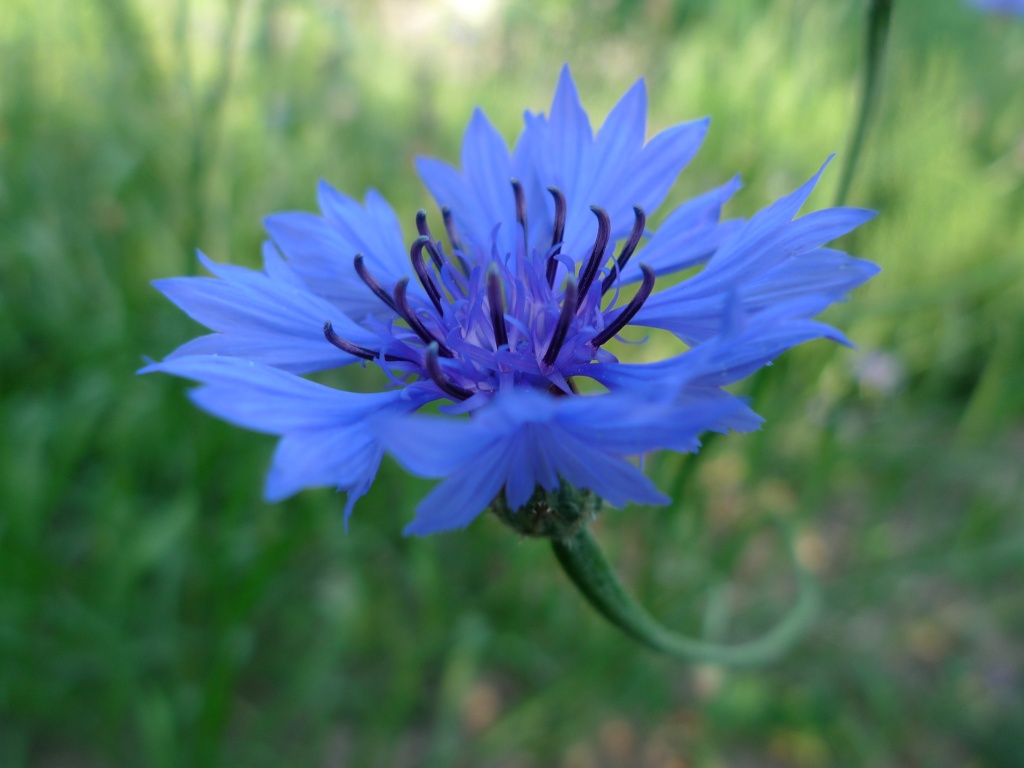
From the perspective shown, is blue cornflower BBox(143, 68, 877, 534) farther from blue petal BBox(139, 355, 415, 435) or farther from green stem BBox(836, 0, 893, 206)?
green stem BBox(836, 0, 893, 206)

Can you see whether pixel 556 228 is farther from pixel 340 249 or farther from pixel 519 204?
pixel 340 249

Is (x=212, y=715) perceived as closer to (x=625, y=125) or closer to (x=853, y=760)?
(x=625, y=125)

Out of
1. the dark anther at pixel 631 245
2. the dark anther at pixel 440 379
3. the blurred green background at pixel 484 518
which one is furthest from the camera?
the blurred green background at pixel 484 518

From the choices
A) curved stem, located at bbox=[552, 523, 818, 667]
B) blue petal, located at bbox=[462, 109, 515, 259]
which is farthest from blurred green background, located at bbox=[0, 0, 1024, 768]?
blue petal, located at bbox=[462, 109, 515, 259]

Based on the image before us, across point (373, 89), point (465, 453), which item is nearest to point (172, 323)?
point (465, 453)

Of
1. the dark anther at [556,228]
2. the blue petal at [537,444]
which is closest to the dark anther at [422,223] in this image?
the dark anther at [556,228]

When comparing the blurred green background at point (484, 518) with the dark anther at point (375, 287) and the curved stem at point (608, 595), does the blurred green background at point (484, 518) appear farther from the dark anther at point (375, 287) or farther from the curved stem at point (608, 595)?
the dark anther at point (375, 287)

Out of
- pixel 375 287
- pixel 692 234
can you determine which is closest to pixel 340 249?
pixel 375 287
